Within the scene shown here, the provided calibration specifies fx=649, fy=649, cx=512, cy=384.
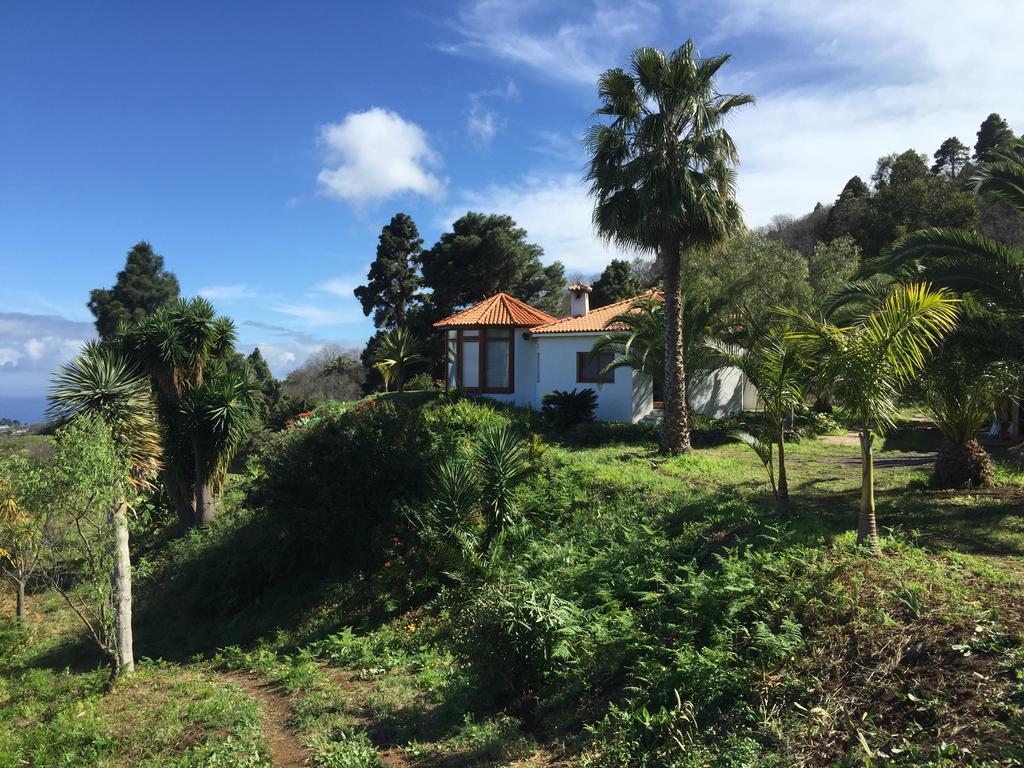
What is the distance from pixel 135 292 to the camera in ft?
144

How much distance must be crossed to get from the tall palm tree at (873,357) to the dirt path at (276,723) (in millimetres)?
6740

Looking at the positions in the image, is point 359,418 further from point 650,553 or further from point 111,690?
point 650,553

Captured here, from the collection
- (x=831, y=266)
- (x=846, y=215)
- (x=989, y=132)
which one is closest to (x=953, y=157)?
(x=989, y=132)

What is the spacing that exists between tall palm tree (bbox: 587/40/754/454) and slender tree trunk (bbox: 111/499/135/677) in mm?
12447

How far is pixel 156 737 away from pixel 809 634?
7820 millimetres

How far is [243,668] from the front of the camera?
446 inches

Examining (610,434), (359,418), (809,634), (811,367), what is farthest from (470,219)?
(809,634)

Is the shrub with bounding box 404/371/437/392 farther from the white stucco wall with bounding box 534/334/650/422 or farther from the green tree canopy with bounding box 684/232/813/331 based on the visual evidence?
the green tree canopy with bounding box 684/232/813/331

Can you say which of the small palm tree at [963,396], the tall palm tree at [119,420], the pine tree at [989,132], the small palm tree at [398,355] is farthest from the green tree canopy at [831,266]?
the pine tree at [989,132]

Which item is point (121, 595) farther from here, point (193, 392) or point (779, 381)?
point (779, 381)

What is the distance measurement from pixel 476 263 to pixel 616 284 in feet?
30.0

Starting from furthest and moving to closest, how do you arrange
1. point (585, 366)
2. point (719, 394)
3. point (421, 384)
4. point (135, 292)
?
point (135, 292) → point (421, 384) → point (719, 394) → point (585, 366)

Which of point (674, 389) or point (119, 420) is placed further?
point (674, 389)

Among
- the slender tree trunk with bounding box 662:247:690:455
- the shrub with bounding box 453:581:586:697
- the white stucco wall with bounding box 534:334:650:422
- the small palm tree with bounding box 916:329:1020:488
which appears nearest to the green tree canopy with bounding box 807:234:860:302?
the white stucco wall with bounding box 534:334:650:422
